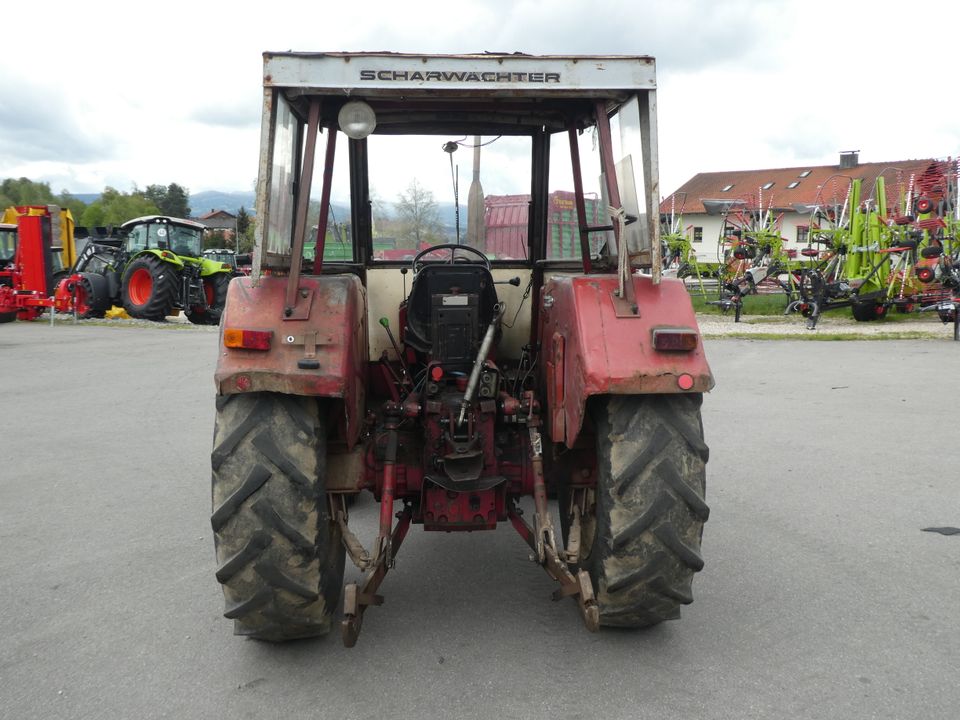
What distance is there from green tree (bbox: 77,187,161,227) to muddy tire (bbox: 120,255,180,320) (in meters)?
65.1

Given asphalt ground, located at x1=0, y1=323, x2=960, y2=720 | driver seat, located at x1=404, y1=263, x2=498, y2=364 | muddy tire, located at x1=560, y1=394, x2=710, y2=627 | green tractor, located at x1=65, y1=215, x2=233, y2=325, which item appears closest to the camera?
asphalt ground, located at x1=0, y1=323, x2=960, y2=720

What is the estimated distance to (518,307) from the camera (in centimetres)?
466

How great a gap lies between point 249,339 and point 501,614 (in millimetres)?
1685

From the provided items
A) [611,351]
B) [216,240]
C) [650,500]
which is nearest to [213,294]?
[611,351]

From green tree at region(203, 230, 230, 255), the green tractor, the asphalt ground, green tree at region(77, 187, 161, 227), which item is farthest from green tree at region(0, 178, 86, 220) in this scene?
the asphalt ground

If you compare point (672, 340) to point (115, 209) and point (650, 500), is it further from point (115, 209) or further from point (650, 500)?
point (115, 209)

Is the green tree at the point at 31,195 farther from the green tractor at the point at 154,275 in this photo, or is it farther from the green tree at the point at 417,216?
the green tree at the point at 417,216

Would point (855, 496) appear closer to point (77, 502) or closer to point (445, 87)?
point (445, 87)

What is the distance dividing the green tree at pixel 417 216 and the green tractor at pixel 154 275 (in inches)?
616

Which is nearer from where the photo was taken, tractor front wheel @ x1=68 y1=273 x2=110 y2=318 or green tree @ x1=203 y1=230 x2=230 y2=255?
tractor front wheel @ x1=68 y1=273 x2=110 y2=318

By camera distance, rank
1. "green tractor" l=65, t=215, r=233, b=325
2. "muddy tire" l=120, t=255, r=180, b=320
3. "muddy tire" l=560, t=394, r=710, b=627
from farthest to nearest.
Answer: "green tractor" l=65, t=215, r=233, b=325, "muddy tire" l=120, t=255, r=180, b=320, "muddy tire" l=560, t=394, r=710, b=627

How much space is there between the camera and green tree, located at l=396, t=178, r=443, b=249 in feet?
15.4

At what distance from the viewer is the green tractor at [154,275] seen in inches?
754

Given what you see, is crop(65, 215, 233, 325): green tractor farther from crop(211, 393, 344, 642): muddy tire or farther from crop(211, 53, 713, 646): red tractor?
crop(211, 393, 344, 642): muddy tire
